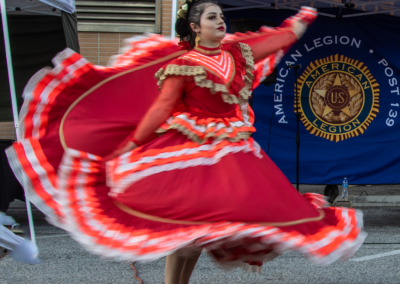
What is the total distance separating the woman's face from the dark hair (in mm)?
29

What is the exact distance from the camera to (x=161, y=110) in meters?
2.28

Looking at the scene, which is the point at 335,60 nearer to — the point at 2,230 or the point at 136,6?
the point at 136,6

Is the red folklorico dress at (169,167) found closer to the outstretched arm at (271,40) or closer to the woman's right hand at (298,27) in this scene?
the outstretched arm at (271,40)

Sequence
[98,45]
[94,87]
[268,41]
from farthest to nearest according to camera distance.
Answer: [98,45], [268,41], [94,87]

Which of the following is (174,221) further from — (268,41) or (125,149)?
(268,41)

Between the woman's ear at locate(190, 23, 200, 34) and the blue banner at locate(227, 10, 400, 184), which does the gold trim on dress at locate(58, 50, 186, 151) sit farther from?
the blue banner at locate(227, 10, 400, 184)

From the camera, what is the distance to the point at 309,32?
742 centimetres

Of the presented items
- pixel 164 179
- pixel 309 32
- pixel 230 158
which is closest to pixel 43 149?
pixel 164 179

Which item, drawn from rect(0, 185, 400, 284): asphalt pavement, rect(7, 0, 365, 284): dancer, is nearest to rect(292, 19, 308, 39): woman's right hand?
rect(7, 0, 365, 284): dancer

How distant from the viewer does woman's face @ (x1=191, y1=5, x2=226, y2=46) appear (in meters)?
2.38

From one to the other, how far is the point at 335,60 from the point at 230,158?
230 inches

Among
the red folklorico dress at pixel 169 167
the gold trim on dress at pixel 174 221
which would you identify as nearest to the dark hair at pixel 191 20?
the red folklorico dress at pixel 169 167

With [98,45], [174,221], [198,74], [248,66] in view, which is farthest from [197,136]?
[98,45]

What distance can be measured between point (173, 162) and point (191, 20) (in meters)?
0.77
